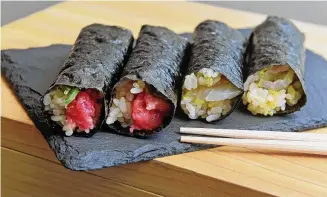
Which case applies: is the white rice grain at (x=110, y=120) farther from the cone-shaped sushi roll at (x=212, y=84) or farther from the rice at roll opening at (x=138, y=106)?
the cone-shaped sushi roll at (x=212, y=84)

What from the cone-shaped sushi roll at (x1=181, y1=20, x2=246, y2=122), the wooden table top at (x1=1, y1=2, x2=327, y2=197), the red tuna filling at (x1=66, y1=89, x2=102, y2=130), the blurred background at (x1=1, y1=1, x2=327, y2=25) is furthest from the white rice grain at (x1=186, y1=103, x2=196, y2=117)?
the blurred background at (x1=1, y1=1, x2=327, y2=25)

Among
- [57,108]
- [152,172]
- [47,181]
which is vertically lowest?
[47,181]

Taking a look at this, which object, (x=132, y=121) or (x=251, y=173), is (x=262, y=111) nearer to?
(x=251, y=173)

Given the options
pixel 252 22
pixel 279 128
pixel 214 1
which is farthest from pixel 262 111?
pixel 214 1

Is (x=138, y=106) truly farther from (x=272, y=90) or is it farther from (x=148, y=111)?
(x=272, y=90)

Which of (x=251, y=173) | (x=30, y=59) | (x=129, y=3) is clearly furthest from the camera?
(x=129, y=3)

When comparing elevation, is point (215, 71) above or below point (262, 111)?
above

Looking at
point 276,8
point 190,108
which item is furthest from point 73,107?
point 276,8

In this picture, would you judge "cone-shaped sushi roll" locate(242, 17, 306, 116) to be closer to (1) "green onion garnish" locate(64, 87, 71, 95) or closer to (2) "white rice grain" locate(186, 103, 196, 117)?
(2) "white rice grain" locate(186, 103, 196, 117)
